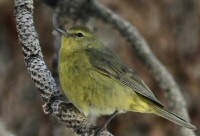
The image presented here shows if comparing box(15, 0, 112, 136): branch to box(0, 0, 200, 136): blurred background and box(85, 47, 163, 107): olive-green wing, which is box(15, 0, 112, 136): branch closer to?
box(85, 47, 163, 107): olive-green wing

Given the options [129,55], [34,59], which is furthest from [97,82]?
[129,55]

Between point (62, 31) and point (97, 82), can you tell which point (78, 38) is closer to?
point (62, 31)

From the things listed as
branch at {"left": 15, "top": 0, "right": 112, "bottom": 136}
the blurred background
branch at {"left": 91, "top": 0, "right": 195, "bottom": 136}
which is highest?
branch at {"left": 15, "top": 0, "right": 112, "bottom": 136}

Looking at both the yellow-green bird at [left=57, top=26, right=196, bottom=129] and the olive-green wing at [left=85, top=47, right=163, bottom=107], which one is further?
the olive-green wing at [left=85, top=47, right=163, bottom=107]

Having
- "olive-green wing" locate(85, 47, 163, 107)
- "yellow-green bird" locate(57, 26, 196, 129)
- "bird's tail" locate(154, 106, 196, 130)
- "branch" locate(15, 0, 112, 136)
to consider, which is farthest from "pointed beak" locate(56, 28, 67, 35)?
"branch" locate(15, 0, 112, 136)

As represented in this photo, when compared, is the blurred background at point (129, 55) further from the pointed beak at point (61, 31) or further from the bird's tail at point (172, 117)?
the bird's tail at point (172, 117)

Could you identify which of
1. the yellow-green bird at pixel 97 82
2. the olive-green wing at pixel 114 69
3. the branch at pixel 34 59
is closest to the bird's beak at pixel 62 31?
the yellow-green bird at pixel 97 82
